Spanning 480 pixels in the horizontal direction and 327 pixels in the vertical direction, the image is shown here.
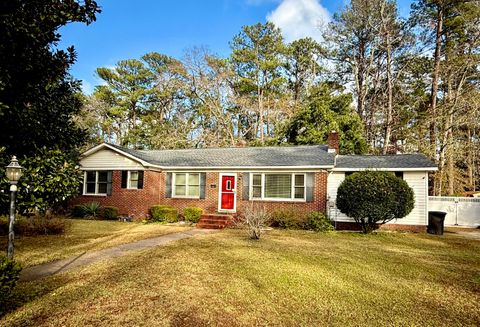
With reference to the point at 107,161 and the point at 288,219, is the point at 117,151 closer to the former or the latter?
the point at 107,161

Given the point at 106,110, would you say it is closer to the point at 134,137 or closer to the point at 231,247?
the point at 134,137

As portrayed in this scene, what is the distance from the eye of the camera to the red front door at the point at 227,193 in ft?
48.7

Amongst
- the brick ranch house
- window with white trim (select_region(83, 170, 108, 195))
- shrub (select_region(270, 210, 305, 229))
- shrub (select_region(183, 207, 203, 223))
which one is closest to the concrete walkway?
shrub (select_region(183, 207, 203, 223))

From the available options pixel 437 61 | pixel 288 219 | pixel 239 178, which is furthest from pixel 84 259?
pixel 437 61

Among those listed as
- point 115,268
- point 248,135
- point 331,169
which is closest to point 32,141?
point 115,268

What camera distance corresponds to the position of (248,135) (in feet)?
102

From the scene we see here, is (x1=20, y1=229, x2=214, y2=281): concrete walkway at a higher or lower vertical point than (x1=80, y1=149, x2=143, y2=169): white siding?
lower

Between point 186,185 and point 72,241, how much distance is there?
7.32 metres

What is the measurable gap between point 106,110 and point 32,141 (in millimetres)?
27854

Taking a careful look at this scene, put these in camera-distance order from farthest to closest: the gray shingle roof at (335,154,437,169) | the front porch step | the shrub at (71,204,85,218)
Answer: the shrub at (71,204,85,218), the front porch step, the gray shingle roof at (335,154,437,169)

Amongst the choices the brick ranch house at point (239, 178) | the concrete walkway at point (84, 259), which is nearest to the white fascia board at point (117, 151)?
the brick ranch house at point (239, 178)

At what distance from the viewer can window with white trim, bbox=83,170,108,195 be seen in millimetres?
16172

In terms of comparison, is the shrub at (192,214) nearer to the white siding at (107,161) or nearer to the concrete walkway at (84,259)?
the white siding at (107,161)

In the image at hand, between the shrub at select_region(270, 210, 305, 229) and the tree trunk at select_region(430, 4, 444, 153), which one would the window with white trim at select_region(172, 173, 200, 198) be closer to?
the shrub at select_region(270, 210, 305, 229)
